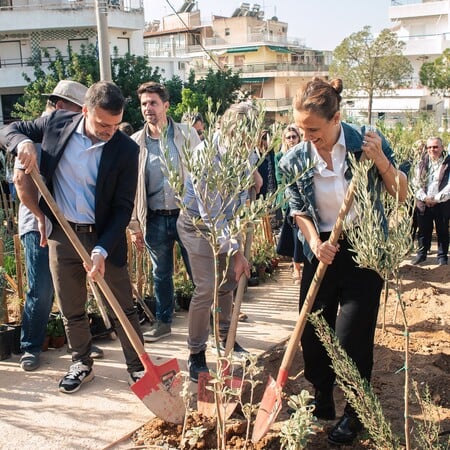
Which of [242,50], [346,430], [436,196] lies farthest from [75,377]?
[242,50]

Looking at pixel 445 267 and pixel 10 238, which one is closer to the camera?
pixel 445 267

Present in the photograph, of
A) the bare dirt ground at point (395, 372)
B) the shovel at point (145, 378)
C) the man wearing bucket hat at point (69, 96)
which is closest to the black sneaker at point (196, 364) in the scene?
the bare dirt ground at point (395, 372)

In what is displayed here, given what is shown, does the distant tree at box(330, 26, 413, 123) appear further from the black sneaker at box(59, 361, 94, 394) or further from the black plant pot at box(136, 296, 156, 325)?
the black sneaker at box(59, 361, 94, 394)

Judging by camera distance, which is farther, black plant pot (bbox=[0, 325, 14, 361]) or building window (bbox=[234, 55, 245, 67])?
building window (bbox=[234, 55, 245, 67])

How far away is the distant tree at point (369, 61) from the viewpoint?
105ft

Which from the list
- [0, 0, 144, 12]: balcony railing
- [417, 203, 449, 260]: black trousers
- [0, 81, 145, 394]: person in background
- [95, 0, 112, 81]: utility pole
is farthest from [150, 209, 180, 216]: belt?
[0, 0, 144, 12]: balcony railing

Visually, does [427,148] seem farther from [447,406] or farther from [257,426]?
[257,426]

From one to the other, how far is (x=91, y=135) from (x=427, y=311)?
358 cm

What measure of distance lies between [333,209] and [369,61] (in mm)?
30955

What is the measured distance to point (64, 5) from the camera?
31.2 metres

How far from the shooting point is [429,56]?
49.1 meters

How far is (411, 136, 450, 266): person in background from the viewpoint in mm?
7809

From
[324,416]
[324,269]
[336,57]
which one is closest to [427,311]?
[324,416]

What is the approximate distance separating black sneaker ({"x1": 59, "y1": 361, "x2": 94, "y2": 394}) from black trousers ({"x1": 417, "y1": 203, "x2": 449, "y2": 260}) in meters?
5.10
